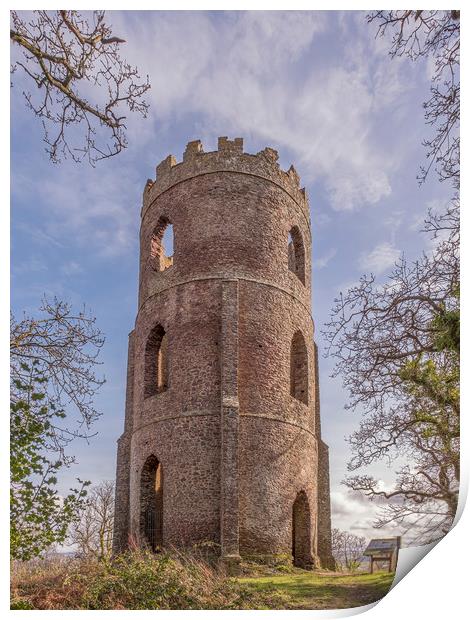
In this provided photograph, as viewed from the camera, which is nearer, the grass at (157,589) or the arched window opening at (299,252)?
the grass at (157,589)

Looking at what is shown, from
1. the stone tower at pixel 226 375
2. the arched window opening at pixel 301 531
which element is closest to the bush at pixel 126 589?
the stone tower at pixel 226 375

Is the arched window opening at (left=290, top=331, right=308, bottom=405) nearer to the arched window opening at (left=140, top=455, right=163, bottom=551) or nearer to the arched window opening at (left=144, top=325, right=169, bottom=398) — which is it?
the arched window opening at (left=144, top=325, right=169, bottom=398)

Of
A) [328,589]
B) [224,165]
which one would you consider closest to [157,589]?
[328,589]

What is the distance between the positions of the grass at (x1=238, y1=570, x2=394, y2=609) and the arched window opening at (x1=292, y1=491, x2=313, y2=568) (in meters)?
3.58

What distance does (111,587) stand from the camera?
362 inches

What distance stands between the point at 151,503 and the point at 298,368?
457cm

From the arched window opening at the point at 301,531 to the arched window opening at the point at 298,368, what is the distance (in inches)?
94.4

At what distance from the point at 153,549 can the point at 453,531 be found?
8274 mm

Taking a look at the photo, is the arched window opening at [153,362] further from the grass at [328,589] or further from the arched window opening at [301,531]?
the grass at [328,589]

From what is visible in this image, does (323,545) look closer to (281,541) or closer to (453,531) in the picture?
(281,541)

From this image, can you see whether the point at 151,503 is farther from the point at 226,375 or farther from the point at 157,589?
the point at 157,589

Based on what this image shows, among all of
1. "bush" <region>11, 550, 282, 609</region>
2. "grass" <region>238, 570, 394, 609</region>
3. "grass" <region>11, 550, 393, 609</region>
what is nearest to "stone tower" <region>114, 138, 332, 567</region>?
"grass" <region>238, 570, 394, 609</region>

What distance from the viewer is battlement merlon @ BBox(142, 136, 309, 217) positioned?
16203mm

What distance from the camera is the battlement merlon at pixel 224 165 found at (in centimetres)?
1620
